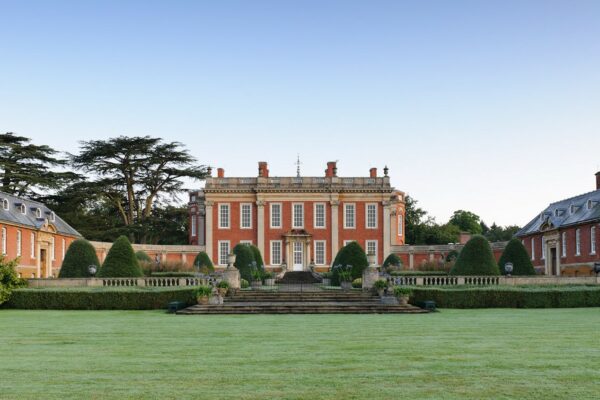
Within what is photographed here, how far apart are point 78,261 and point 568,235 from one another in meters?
29.1

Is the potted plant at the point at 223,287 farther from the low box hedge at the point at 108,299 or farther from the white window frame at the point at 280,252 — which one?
the white window frame at the point at 280,252

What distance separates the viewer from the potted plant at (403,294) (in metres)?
24.6

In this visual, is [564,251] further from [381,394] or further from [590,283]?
[381,394]

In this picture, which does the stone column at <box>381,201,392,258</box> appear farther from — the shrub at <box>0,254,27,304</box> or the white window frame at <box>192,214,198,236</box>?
the shrub at <box>0,254,27,304</box>

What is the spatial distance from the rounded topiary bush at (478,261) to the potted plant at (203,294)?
36.4 feet

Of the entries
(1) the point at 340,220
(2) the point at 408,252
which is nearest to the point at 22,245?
(1) the point at 340,220

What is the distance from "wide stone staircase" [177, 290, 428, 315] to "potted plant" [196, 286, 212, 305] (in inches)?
22.5

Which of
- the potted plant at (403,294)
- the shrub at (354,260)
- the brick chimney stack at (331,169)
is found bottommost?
the potted plant at (403,294)

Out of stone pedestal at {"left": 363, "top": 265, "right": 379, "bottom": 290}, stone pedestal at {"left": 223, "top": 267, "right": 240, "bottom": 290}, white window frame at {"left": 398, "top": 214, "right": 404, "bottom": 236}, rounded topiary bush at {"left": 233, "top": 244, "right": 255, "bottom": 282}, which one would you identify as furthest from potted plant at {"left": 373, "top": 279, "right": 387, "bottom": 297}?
white window frame at {"left": 398, "top": 214, "right": 404, "bottom": 236}

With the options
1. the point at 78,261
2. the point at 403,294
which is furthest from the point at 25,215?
the point at 403,294

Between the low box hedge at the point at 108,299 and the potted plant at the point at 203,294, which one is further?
the low box hedge at the point at 108,299

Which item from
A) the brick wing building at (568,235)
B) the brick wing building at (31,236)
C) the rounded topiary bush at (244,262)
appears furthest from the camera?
the brick wing building at (568,235)

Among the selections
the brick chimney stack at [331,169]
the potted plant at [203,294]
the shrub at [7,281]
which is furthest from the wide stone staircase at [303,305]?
the brick chimney stack at [331,169]

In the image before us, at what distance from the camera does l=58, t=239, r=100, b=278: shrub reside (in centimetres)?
2967
